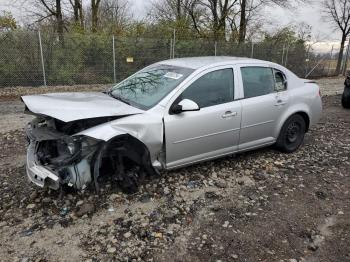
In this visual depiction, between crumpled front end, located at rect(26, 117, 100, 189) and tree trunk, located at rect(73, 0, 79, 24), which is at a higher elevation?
tree trunk, located at rect(73, 0, 79, 24)

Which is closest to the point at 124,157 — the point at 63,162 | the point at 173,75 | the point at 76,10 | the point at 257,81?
the point at 63,162

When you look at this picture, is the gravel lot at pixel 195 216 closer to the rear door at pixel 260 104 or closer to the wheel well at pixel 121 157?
the wheel well at pixel 121 157

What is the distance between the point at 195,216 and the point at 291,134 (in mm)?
2740

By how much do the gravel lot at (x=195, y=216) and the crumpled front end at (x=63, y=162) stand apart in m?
0.36

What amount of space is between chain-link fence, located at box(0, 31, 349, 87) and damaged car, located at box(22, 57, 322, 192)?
889 centimetres

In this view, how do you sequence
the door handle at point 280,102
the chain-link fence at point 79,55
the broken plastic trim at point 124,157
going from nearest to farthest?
the broken plastic trim at point 124,157 < the door handle at point 280,102 < the chain-link fence at point 79,55

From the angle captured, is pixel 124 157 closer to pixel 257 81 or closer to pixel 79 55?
pixel 257 81

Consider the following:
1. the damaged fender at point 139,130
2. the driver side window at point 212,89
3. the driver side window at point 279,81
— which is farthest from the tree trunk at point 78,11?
the damaged fender at point 139,130

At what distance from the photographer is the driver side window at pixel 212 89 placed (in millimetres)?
4324

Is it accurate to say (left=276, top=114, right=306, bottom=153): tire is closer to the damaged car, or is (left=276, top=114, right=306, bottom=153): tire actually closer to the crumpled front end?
the damaged car

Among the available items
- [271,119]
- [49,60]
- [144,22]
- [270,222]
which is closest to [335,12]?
[144,22]

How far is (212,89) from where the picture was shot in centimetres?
452

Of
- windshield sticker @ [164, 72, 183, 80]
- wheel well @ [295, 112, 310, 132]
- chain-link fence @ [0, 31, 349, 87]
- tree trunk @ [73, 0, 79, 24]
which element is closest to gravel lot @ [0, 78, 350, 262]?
wheel well @ [295, 112, 310, 132]

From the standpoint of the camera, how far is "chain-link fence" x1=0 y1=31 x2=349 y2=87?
40.0ft
